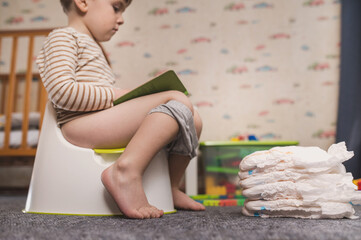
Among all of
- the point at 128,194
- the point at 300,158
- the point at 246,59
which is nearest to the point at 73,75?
the point at 128,194

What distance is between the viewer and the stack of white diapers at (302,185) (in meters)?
0.74

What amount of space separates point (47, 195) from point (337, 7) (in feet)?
7.13

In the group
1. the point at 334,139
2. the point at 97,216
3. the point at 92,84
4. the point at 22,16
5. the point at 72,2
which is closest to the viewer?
the point at 97,216

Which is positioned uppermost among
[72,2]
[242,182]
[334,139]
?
[72,2]

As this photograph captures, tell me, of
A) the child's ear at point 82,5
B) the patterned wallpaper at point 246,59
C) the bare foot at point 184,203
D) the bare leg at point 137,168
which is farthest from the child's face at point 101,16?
the patterned wallpaper at point 246,59

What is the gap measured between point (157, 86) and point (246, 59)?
1.58 meters

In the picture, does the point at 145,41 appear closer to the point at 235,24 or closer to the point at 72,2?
the point at 235,24

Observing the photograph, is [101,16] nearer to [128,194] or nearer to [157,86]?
[157,86]

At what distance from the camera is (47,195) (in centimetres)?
87

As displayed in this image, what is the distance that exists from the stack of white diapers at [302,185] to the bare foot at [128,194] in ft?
0.79

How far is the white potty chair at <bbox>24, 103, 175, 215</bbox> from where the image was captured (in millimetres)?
824

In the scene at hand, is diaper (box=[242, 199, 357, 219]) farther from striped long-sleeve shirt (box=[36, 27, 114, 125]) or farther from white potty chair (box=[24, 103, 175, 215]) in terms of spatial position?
striped long-sleeve shirt (box=[36, 27, 114, 125])

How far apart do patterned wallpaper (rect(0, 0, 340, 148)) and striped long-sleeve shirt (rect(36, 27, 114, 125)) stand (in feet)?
4.67

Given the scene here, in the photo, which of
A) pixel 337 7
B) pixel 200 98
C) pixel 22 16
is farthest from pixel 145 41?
pixel 337 7
